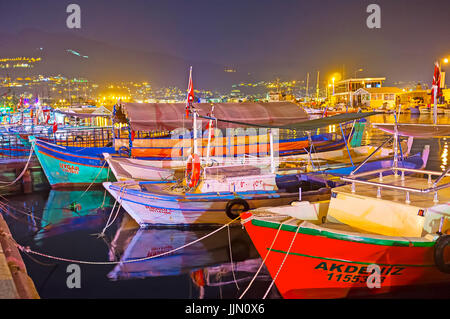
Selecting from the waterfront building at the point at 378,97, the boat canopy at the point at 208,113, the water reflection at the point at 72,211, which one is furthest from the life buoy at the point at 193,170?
the waterfront building at the point at 378,97

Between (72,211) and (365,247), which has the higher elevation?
(365,247)

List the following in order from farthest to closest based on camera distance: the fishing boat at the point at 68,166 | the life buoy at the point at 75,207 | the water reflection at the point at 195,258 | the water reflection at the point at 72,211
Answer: the fishing boat at the point at 68,166
the life buoy at the point at 75,207
the water reflection at the point at 72,211
the water reflection at the point at 195,258

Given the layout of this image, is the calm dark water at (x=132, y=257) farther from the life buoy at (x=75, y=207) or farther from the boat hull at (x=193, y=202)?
the boat hull at (x=193, y=202)

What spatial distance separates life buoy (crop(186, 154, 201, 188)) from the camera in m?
12.4

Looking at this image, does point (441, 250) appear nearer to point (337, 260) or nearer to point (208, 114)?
point (337, 260)

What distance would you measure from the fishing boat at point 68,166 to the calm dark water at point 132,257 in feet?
11.5

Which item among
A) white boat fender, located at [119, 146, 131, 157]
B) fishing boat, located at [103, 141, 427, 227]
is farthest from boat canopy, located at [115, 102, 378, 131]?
fishing boat, located at [103, 141, 427, 227]

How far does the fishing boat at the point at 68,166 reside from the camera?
1877 centimetres

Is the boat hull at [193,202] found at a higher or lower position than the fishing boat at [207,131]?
lower

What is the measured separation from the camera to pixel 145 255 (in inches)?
442

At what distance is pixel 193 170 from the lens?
12.6 meters

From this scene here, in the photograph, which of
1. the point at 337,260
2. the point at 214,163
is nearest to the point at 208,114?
the point at 214,163

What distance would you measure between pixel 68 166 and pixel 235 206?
1090cm

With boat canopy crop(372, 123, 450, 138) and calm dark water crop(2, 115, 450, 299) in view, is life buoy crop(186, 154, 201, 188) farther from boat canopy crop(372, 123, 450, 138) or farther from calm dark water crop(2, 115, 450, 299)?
boat canopy crop(372, 123, 450, 138)
